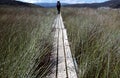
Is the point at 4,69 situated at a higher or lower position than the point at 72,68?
higher

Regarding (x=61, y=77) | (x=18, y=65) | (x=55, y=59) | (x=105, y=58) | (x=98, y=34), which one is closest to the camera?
(x=18, y=65)

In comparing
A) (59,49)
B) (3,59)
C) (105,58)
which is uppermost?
(3,59)

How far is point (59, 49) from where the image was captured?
3.98 m

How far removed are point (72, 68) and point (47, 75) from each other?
1.20 ft

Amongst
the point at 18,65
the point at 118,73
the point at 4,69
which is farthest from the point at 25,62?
the point at 118,73

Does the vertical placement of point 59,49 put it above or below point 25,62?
below

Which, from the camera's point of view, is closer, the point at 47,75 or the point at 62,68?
the point at 47,75

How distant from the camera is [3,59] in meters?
2.24

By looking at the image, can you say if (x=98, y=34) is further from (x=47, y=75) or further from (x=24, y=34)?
(x=47, y=75)

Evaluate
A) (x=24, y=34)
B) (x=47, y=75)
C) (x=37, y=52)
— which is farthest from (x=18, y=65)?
(x=24, y=34)

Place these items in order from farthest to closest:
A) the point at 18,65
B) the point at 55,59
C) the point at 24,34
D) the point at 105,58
Result: the point at 24,34 → the point at 55,59 → the point at 105,58 → the point at 18,65

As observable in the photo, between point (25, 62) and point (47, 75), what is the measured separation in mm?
360

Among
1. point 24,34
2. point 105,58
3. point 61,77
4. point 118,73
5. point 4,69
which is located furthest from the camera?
point 24,34

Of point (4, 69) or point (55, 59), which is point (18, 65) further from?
point (55, 59)
